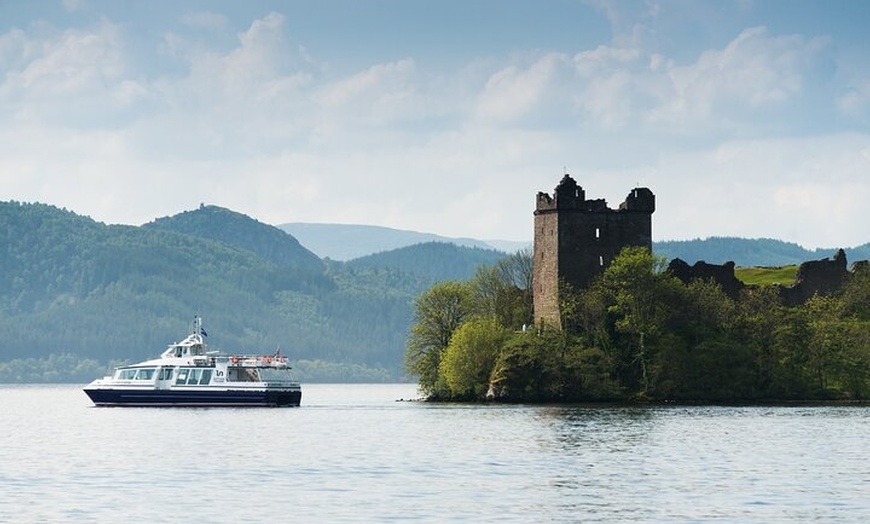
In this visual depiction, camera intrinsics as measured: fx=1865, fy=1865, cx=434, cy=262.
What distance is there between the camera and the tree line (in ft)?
438

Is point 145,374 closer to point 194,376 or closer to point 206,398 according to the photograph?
point 194,376

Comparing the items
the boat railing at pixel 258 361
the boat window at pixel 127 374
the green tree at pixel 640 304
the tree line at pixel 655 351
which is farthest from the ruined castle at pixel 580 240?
the boat window at pixel 127 374

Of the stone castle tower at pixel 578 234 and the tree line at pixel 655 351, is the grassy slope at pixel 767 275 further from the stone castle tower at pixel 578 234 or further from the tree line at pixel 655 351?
the tree line at pixel 655 351

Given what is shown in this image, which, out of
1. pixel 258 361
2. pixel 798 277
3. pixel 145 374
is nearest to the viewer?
pixel 258 361

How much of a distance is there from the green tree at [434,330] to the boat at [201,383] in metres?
11.2

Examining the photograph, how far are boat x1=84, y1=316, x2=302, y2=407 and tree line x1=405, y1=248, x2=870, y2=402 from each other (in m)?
13.1

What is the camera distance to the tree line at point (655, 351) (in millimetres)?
133500

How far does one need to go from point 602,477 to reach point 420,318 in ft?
271

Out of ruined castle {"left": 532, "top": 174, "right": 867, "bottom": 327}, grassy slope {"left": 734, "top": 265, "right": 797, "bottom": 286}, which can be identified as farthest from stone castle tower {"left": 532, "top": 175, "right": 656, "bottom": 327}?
grassy slope {"left": 734, "top": 265, "right": 797, "bottom": 286}

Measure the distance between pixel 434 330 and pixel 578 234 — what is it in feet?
45.1

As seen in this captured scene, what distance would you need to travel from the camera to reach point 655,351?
13438 centimetres

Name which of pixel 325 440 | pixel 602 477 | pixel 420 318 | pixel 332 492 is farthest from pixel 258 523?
pixel 420 318

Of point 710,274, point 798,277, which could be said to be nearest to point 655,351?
point 710,274

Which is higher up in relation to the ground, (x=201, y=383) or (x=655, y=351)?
(x=655, y=351)
